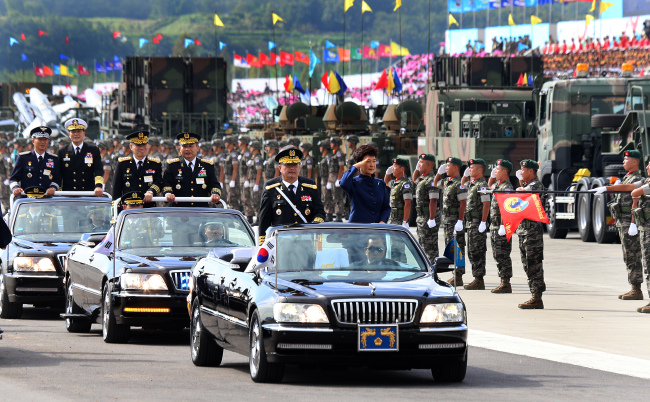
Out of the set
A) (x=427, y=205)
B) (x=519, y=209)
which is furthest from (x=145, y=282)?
(x=427, y=205)

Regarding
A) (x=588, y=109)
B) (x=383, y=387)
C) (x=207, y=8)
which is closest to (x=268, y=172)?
(x=588, y=109)

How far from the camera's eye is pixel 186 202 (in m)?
15.9

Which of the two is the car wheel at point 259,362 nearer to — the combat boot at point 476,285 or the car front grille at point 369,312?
the car front grille at point 369,312

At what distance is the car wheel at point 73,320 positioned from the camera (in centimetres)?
1394

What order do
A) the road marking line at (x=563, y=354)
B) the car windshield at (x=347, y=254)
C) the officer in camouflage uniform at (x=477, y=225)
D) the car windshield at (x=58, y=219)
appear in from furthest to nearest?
the officer in camouflage uniform at (x=477, y=225) → the car windshield at (x=58, y=219) → the road marking line at (x=563, y=354) → the car windshield at (x=347, y=254)

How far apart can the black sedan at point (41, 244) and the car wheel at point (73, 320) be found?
0.78m

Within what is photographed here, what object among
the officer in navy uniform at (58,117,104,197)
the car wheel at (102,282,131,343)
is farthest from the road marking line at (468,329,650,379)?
the officer in navy uniform at (58,117,104,197)

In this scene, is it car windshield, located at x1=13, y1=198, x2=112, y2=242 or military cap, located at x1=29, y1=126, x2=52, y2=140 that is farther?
military cap, located at x1=29, y1=126, x2=52, y2=140

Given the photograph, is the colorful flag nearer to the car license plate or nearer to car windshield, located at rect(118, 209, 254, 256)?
car windshield, located at rect(118, 209, 254, 256)

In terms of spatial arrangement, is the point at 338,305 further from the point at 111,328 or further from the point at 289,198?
the point at 289,198

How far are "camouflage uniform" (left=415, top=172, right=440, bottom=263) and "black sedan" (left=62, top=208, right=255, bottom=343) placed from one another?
5.70 m

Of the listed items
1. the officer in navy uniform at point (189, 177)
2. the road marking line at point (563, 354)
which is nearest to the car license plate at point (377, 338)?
the road marking line at point (563, 354)

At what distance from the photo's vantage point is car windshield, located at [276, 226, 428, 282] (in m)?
10.3

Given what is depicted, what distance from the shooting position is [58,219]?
53.1 ft
